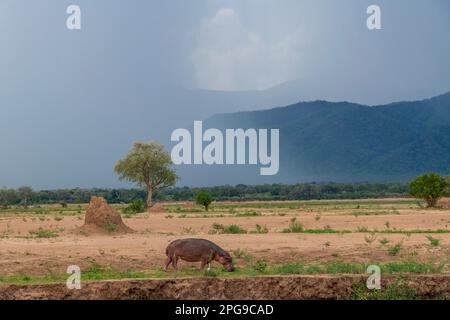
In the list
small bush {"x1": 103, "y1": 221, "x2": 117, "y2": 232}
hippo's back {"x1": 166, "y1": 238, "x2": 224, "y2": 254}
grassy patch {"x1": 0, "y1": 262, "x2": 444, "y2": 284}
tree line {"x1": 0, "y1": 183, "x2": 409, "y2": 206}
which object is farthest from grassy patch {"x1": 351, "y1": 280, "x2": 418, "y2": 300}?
tree line {"x1": 0, "y1": 183, "x2": 409, "y2": 206}

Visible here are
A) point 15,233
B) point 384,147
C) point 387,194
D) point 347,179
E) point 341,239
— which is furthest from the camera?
point 384,147

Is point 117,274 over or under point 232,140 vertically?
under

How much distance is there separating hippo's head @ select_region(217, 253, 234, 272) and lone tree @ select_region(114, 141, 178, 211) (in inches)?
2531

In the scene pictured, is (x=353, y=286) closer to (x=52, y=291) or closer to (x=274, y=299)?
(x=274, y=299)

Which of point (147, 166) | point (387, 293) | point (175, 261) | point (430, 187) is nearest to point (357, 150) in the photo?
point (147, 166)

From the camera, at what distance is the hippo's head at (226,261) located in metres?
19.5

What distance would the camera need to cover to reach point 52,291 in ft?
57.5

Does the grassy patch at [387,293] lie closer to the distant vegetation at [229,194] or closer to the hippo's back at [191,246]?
the hippo's back at [191,246]

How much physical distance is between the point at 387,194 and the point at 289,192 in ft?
46.7

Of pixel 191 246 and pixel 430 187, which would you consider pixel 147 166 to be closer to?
pixel 430 187

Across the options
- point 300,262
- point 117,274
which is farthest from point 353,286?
point 117,274

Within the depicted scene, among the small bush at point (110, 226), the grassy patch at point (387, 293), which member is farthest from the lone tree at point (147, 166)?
the grassy patch at point (387, 293)

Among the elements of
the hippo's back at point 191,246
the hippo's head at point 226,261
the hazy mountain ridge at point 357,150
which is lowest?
the hippo's head at point 226,261

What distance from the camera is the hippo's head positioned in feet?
63.9
